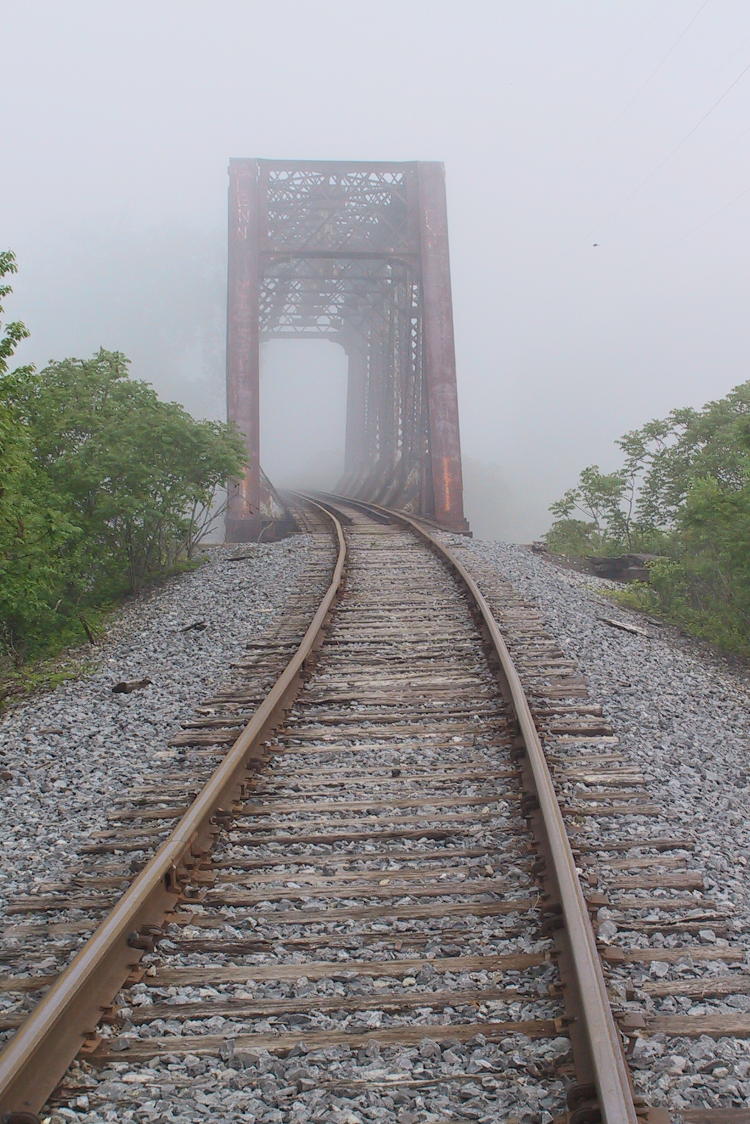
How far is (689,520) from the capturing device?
1088 centimetres

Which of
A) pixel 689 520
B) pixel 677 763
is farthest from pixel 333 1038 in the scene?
pixel 689 520

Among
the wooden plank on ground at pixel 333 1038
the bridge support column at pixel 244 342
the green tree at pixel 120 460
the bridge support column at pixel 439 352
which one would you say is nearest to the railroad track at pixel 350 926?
the wooden plank on ground at pixel 333 1038

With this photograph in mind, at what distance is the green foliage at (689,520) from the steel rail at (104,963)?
7.38 metres

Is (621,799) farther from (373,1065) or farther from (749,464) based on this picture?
(749,464)

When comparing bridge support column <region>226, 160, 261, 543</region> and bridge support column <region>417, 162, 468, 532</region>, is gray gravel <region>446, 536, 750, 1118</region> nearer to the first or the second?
bridge support column <region>417, 162, 468, 532</region>

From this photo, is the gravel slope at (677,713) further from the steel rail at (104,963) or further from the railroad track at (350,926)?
the steel rail at (104,963)

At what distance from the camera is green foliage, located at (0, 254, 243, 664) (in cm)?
914

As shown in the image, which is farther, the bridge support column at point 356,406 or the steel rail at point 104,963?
the bridge support column at point 356,406

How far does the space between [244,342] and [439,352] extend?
14.5 feet

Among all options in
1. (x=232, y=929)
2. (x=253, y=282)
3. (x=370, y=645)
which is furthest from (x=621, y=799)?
(x=253, y=282)

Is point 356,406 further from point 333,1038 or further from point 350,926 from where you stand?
point 333,1038

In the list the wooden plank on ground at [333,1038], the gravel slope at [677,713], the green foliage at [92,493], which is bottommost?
the wooden plank on ground at [333,1038]

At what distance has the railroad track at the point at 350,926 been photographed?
8.02 ft

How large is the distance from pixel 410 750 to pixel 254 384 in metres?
15.7
